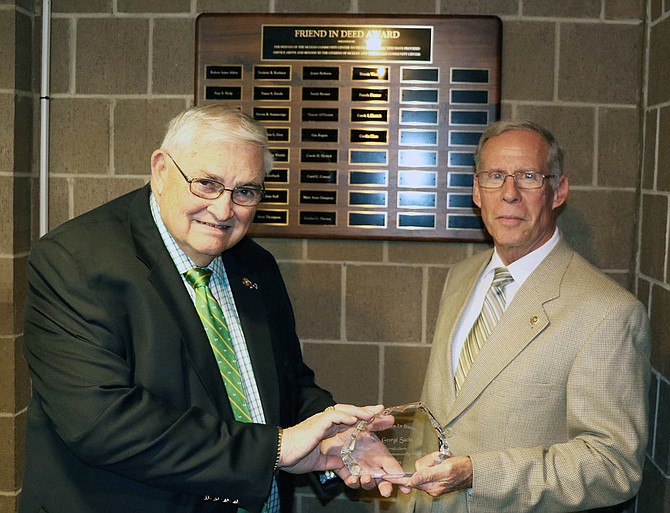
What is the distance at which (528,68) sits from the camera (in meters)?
2.86

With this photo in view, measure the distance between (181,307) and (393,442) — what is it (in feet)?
1.97

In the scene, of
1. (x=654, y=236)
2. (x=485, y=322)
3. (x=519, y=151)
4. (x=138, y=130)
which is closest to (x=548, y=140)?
(x=519, y=151)

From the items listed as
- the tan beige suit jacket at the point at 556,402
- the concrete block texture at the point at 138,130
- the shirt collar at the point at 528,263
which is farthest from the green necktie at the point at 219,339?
the concrete block texture at the point at 138,130

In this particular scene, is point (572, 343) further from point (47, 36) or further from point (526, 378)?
point (47, 36)

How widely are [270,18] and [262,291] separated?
3.65 feet

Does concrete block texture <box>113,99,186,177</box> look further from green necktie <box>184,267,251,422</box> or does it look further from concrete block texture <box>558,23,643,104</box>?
concrete block texture <box>558,23,643,104</box>

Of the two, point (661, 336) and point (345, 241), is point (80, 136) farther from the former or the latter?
point (661, 336)

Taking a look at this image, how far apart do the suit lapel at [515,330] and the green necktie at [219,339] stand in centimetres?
55

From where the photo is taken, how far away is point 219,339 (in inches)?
77.7

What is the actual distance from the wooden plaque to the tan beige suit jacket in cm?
79

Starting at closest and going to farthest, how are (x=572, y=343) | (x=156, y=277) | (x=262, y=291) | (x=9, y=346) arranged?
(x=156, y=277) → (x=572, y=343) → (x=262, y=291) → (x=9, y=346)

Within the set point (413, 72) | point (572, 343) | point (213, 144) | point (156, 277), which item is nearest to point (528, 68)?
point (413, 72)

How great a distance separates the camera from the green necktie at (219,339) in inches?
76.9

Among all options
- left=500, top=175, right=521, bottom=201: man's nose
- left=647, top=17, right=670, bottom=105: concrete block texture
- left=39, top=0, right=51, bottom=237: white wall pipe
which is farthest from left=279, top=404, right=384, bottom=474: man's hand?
left=39, top=0, right=51, bottom=237: white wall pipe
